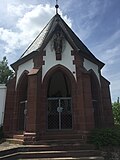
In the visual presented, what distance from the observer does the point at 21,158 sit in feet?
26.8

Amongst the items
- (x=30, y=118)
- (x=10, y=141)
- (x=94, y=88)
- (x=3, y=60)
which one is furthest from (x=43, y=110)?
(x=3, y=60)

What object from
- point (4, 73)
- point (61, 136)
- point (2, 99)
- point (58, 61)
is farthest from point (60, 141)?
point (4, 73)

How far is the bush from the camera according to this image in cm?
921

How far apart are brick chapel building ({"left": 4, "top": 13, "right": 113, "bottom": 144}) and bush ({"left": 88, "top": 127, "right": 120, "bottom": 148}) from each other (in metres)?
0.50

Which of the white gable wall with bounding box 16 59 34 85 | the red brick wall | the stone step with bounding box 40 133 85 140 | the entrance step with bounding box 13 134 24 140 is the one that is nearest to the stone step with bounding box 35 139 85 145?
the stone step with bounding box 40 133 85 140

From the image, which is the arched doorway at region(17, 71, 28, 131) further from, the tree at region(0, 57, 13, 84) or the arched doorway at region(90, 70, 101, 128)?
the tree at region(0, 57, 13, 84)

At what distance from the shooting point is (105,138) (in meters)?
9.30

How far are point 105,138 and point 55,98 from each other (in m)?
3.78

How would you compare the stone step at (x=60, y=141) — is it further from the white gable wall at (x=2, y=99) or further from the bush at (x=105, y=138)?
the white gable wall at (x=2, y=99)

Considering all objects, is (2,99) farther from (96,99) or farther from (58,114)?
(96,99)

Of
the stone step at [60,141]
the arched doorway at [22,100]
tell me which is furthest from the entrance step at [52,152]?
the arched doorway at [22,100]

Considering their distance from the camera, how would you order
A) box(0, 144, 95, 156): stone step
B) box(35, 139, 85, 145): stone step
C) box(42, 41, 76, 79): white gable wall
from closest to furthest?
box(0, 144, 95, 156): stone step
box(35, 139, 85, 145): stone step
box(42, 41, 76, 79): white gable wall

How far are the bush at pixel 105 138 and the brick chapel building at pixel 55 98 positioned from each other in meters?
0.50

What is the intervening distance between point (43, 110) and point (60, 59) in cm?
347
